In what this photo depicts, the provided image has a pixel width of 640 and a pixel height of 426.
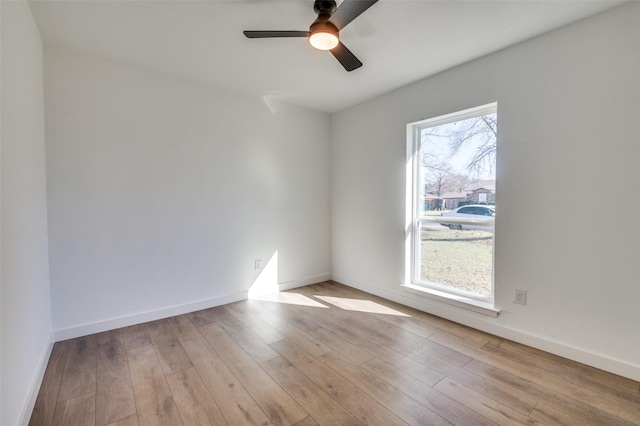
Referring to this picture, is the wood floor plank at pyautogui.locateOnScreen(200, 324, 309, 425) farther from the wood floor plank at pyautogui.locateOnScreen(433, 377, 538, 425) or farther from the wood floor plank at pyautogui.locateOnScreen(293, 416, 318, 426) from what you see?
the wood floor plank at pyautogui.locateOnScreen(433, 377, 538, 425)

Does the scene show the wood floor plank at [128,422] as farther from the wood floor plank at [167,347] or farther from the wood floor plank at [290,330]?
the wood floor plank at [290,330]

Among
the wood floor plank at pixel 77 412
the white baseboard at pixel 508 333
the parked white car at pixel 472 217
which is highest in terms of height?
the parked white car at pixel 472 217

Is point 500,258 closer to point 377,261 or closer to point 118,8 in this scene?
point 377,261

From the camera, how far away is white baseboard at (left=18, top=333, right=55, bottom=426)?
4.79 ft

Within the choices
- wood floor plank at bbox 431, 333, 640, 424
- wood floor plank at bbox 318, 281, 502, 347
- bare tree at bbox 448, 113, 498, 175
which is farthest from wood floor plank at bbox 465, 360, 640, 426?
bare tree at bbox 448, 113, 498, 175

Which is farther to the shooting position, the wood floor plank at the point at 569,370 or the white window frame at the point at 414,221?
the white window frame at the point at 414,221

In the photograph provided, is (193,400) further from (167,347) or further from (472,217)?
(472,217)

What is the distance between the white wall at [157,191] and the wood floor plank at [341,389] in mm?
1341

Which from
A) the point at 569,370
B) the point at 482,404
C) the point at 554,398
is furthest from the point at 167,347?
the point at 569,370

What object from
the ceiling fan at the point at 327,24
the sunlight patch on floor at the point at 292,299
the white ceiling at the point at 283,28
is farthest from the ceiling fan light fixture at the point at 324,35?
the sunlight patch on floor at the point at 292,299

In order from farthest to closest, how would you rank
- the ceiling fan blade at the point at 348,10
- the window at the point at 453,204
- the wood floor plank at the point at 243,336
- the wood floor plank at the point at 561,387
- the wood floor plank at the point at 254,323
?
the window at the point at 453,204 < the wood floor plank at the point at 254,323 < the wood floor plank at the point at 243,336 < the wood floor plank at the point at 561,387 < the ceiling fan blade at the point at 348,10

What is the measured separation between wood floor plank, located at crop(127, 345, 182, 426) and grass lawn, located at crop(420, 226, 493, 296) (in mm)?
2484

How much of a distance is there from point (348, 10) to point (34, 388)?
9.13ft

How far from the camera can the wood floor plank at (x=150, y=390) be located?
4.99 ft
